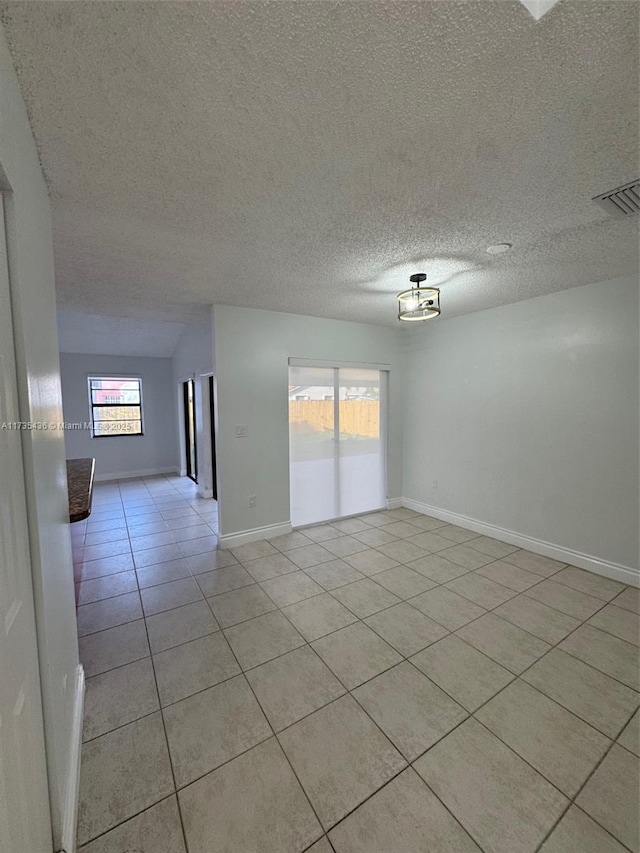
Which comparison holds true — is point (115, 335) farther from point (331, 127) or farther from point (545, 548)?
point (545, 548)

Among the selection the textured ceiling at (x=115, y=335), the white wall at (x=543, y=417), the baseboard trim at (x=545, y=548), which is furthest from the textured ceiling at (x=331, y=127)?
the textured ceiling at (x=115, y=335)

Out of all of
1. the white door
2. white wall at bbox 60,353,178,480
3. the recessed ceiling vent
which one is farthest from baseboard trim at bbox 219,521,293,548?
white wall at bbox 60,353,178,480

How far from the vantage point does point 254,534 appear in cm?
377

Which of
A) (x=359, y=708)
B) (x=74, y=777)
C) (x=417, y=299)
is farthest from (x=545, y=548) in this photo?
(x=74, y=777)

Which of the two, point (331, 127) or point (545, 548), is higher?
point (331, 127)

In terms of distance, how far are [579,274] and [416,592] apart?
113 inches

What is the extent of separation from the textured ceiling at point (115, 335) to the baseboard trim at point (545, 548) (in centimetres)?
469

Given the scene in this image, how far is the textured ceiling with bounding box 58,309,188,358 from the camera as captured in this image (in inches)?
200

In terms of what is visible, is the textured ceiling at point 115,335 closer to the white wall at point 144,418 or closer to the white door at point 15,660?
the white wall at point 144,418

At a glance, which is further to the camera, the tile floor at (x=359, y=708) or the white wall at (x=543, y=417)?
the white wall at (x=543, y=417)

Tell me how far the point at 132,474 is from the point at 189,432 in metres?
1.46

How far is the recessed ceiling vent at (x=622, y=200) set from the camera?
162 cm

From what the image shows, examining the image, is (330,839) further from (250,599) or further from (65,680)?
(250,599)

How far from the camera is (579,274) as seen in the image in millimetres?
2744
